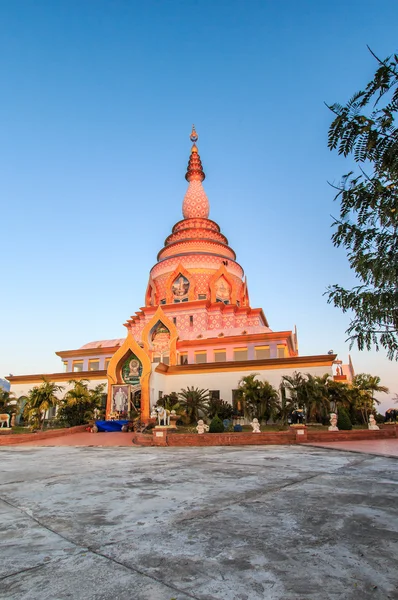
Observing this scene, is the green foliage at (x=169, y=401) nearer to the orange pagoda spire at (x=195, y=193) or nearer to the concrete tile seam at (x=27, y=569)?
the concrete tile seam at (x=27, y=569)

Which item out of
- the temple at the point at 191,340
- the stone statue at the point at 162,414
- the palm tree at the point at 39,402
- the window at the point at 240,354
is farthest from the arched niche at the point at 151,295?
the stone statue at the point at 162,414

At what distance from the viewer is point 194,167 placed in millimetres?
44531

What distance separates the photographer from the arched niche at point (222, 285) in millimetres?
35062

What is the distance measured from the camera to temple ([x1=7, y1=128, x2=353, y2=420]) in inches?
984

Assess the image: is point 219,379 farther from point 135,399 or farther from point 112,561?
point 112,561

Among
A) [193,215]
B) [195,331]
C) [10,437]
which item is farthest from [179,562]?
[193,215]

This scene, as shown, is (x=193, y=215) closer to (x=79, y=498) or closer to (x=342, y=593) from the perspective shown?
(x=79, y=498)

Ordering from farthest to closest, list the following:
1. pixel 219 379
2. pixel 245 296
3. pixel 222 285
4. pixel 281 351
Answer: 1. pixel 245 296
2. pixel 222 285
3. pixel 281 351
4. pixel 219 379

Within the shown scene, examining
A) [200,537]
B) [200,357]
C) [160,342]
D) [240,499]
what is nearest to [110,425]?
[160,342]

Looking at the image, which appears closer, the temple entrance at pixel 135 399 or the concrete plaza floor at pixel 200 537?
the concrete plaza floor at pixel 200 537

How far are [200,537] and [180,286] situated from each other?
31.6m

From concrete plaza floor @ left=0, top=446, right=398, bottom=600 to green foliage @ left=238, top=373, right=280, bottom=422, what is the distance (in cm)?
1386

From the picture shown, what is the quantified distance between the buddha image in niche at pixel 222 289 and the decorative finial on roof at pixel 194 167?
576 inches

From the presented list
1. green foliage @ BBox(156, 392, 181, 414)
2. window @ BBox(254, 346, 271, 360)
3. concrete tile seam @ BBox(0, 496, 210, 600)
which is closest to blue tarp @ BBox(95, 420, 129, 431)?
green foliage @ BBox(156, 392, 181, 414)
